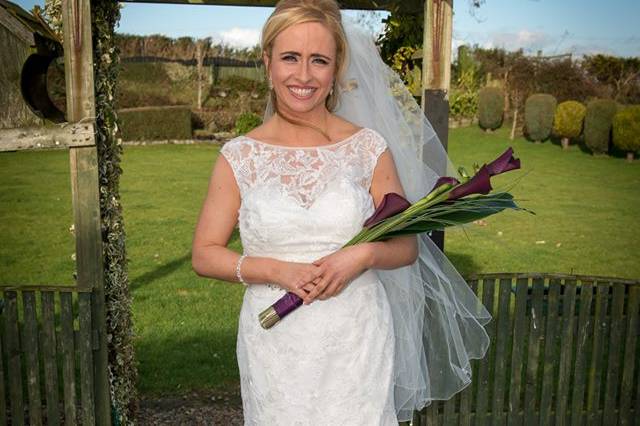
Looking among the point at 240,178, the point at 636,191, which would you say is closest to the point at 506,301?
the point at 240,178

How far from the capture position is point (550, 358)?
4461 millimetres

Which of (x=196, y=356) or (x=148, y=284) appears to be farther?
(x=148, y=284)

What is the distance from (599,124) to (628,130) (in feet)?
4.74

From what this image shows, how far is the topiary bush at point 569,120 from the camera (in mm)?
23609

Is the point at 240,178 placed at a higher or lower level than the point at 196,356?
higher

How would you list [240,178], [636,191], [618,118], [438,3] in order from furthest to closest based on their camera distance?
[618,118] < [636,191] < [438,3] < [240,178]

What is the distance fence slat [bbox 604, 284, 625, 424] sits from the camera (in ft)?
14.5

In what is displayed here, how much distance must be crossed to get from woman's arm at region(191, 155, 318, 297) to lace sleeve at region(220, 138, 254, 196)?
0.07 ft

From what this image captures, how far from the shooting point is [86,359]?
4039 mm

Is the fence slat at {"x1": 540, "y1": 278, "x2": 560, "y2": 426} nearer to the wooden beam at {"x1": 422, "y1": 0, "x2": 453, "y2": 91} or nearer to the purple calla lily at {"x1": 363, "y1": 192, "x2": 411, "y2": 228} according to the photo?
the wooden beam at {"x1": 422, "y1": 0, "x2": 453, "y2": 91}

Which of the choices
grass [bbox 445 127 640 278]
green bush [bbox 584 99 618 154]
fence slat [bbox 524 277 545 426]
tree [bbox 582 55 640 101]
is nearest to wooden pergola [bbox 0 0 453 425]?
fence slat [bbox 524 277 545 426]

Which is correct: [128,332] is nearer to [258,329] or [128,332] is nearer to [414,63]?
[258,329]

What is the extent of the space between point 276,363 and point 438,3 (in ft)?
8.08

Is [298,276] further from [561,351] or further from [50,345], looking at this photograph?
[561,351]
